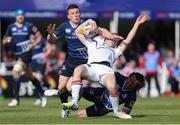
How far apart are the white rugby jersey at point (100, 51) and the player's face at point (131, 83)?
48 centimetres

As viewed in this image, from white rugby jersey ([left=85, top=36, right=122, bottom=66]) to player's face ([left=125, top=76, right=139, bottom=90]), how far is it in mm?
479

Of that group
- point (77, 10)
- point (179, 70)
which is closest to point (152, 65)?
point (179, 70)

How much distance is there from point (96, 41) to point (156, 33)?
66.5ft

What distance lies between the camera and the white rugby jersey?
46.5 ft

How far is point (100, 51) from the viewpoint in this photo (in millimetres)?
14195

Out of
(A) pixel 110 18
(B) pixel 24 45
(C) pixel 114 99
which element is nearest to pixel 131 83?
(C) pixel 114 99

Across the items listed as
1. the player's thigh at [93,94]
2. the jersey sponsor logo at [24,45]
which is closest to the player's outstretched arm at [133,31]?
the player's thigh at [93,94]

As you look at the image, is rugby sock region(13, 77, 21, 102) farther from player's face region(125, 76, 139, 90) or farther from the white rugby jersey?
player's face region(125, 76, 139, 90)

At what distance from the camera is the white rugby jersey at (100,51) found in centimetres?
1418

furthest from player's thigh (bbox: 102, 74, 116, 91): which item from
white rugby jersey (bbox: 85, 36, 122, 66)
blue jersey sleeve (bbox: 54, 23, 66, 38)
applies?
blue jersey sleeve (bbox: 54, 23, 66, 38)

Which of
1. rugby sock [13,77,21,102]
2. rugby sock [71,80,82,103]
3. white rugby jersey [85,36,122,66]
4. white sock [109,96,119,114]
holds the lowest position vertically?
rugby sock [13,77,21,102]

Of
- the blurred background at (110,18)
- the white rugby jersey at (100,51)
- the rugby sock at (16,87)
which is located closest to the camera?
the white rugby jersey at (100,51)

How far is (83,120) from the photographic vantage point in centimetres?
1375

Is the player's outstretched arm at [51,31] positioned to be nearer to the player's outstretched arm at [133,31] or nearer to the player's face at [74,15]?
the player's face at [74,15]
